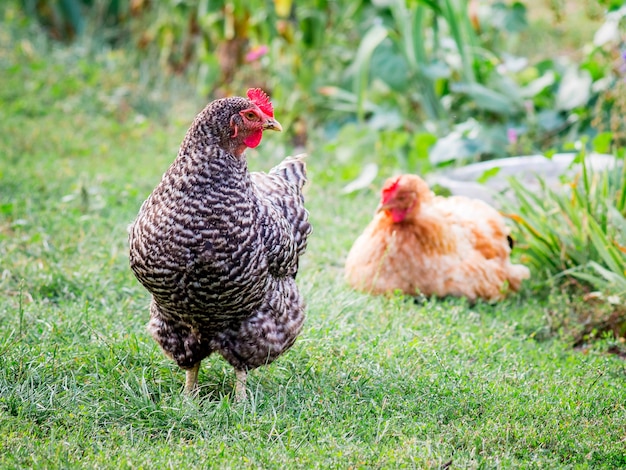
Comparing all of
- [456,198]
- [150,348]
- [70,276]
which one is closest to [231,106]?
[150,348]

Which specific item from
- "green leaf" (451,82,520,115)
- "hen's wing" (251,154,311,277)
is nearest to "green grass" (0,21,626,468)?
"hen's wing" (251,154,311,277)

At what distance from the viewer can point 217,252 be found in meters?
3.02

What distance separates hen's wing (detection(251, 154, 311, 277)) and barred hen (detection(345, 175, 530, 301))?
85 cm

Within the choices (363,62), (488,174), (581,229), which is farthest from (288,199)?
(363,62)

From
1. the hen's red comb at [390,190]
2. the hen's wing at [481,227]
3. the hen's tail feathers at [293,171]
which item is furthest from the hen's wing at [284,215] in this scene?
the hen's wing at [481,227]

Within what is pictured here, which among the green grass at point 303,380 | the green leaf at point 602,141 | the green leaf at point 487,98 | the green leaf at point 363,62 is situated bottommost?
the green grass at point 303,380

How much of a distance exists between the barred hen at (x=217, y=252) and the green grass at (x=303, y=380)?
0.75 feet

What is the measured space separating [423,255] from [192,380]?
186 cm

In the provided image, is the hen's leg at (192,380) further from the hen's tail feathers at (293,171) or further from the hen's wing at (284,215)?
the hen's tail feathers at (293,171)

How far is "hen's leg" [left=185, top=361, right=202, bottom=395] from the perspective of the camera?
339cm

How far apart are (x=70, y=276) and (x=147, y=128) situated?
11.2 feet

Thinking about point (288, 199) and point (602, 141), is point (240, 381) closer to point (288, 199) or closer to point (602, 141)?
point (288, 199)

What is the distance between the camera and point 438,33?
702cm

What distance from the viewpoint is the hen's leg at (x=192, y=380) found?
11.1ft
